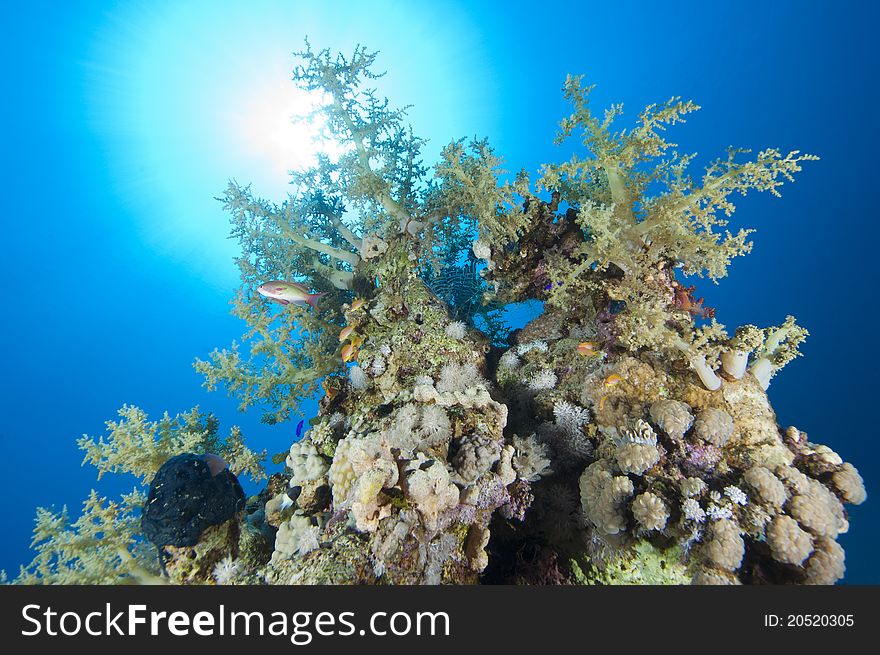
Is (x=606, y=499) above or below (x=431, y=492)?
below

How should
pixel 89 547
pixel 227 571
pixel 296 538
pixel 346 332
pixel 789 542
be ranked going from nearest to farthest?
pixel 789 542
pixel 296 538
pixel 227 571
pixel 89 547
pixel 346 332

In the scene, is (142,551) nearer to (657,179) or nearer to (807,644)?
(807,644)

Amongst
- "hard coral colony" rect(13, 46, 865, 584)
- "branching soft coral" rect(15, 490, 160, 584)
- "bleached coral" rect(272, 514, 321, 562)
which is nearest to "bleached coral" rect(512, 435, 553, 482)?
"hard coral colony" rect(13, 46, 865, 584)

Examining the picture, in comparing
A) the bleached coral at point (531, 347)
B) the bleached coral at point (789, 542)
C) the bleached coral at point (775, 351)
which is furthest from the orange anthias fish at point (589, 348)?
the bleached coral at point (789, 542)

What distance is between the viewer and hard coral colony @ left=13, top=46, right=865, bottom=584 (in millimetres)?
3559

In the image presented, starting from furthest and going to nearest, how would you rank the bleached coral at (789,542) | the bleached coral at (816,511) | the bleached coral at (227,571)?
the bleached coral at (227,571) → the bleached coral at (816,511) → the bleached coral at (789,542)

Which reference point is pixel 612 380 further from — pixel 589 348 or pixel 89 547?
pixel 89 547

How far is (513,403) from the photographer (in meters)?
5.84

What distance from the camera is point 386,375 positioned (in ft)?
19.5

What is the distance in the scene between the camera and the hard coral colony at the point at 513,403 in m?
3.56

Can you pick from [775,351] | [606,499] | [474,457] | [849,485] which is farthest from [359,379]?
[849,485]

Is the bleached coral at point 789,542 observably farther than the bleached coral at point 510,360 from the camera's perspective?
No

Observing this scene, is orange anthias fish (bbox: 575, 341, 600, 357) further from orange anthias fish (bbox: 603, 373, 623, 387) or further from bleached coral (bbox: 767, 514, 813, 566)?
bleached coral (bbox: 767, 514, 813, 566)

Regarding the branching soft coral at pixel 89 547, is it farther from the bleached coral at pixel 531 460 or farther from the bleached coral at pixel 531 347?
the bleached coral at pixel 531 347
